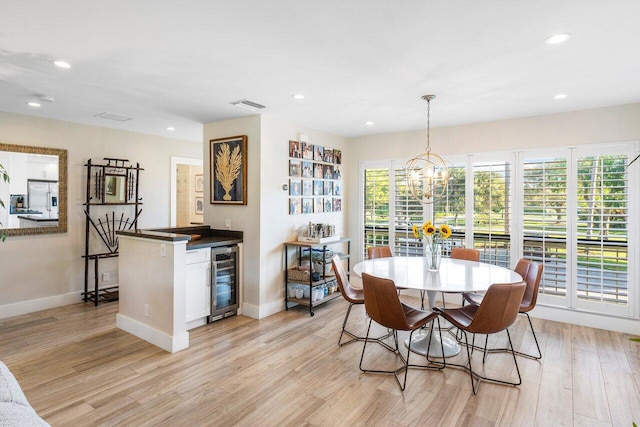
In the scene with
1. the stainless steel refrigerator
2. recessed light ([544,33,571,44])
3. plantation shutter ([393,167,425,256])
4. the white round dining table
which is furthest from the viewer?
plantation shutter ([393,167,425,256])

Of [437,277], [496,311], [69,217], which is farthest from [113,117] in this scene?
[496,311]

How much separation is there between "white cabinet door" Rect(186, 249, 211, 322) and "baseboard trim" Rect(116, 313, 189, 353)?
39 cm

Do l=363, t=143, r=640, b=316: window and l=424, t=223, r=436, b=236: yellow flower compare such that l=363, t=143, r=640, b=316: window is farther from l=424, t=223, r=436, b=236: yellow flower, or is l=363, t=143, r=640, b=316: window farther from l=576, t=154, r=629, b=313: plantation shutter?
l=424, t=223, r=436, b=236: yellow flower

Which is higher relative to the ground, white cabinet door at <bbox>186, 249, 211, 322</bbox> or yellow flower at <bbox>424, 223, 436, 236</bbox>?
yellow flower at <bbox>424, 223, 436, 236</bbox>

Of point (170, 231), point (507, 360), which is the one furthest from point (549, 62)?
point (170, 231)

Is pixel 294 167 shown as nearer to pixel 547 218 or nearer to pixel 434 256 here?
pixel 434 256

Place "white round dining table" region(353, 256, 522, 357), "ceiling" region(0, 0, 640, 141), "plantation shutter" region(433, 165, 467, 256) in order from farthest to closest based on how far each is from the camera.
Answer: "plantation shutter" region(433, 165, 467, 256)
"white round dining table" region(353, 256, 522, 357)
"ceiling" region(0, 0, 640, 141)

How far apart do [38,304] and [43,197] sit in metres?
1.36

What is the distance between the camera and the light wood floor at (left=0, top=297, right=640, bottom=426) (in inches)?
93.2

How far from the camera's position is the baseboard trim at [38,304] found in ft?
14.0

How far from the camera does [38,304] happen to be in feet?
14.7

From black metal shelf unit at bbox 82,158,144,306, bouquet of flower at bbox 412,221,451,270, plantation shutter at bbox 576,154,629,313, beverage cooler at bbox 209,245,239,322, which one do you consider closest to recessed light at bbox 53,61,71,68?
beverage cooler at bbox 209,245,239,322

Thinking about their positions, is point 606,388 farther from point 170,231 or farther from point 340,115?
point 170,231

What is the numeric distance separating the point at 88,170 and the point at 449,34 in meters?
4.74
